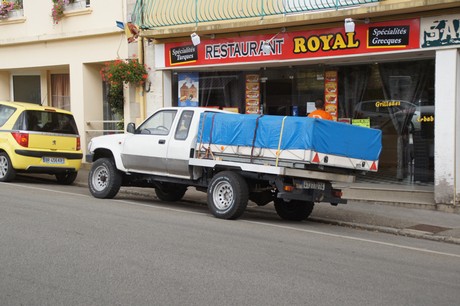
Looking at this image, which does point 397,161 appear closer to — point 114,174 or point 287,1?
point 287,1

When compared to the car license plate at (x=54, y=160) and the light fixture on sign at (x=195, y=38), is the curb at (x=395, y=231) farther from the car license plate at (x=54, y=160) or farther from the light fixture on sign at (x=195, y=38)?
the car license plate at (x=54, y=160)

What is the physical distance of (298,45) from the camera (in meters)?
13.7

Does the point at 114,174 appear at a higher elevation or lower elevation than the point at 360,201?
higher

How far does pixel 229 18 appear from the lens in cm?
1492

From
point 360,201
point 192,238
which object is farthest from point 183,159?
point 360,201

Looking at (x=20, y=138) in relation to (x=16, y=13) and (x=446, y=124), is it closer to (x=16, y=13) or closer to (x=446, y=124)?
(x=16, y=13)

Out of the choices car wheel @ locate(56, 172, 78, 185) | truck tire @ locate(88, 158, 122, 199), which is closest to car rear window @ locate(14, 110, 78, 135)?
car wheel @ locate(56, 172, 78, 185)

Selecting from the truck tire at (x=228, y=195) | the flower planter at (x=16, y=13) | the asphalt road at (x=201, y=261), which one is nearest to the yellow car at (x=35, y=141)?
the asphalt road at (x=201, y=261)

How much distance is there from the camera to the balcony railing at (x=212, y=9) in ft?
44.7

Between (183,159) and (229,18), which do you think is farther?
(229,18)

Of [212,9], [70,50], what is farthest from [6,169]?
[212,9]

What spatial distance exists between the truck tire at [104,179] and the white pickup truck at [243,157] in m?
0.02

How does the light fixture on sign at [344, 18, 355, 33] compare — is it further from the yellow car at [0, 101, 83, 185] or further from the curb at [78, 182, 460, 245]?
the yellow car at [0, 101, 83, 185]

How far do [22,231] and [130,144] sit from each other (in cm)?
375
